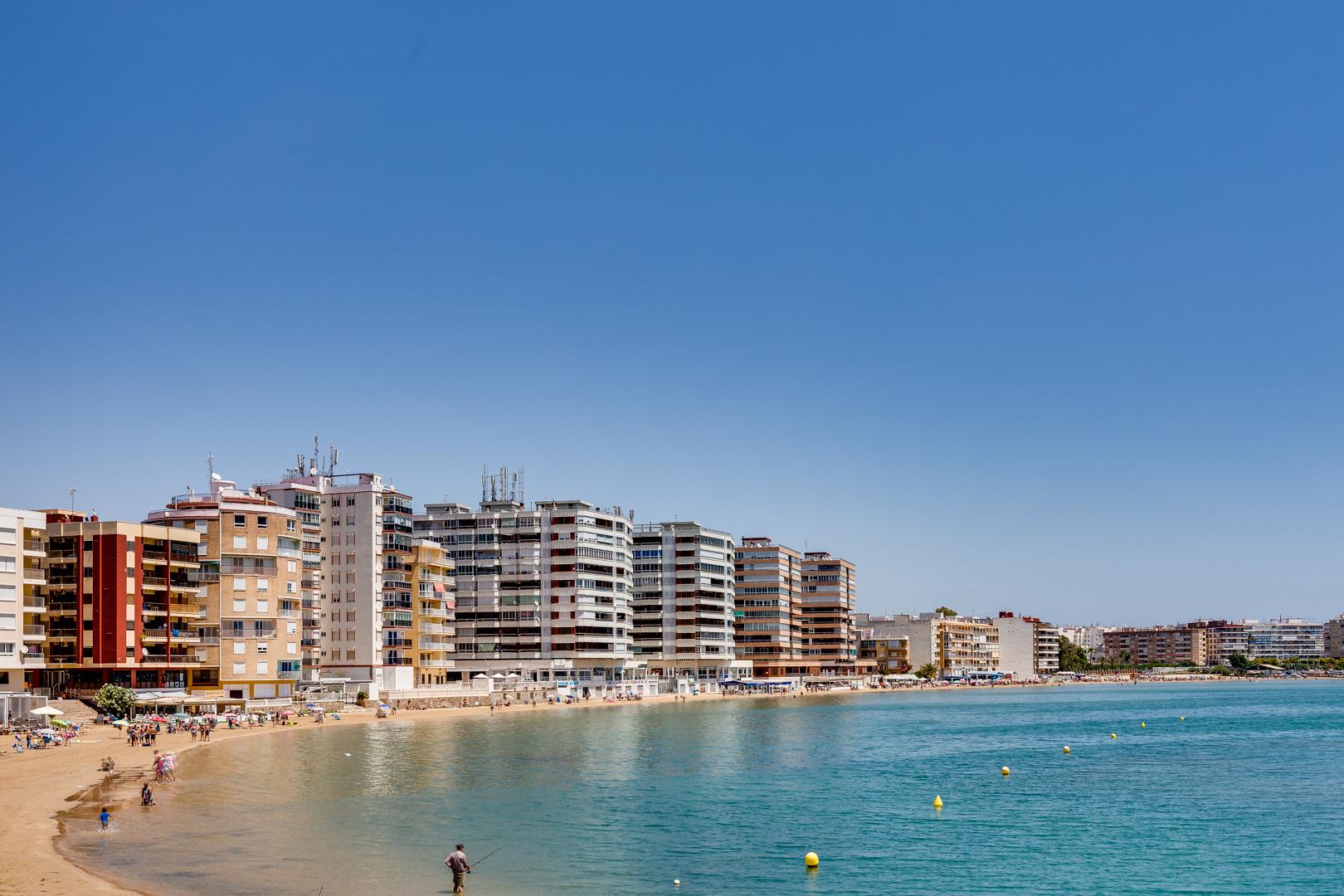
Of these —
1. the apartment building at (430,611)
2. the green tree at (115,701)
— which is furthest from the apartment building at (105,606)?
the apartment building at (430,611)

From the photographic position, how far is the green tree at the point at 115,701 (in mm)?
107375

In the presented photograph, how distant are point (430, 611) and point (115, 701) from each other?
201ft

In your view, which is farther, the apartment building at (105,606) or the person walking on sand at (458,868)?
the apartment building at (105,606)

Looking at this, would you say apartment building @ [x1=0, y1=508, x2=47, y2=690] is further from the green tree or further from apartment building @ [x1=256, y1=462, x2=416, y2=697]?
apartment building @ [x1=256, y1=462, x2=416, y2=697]

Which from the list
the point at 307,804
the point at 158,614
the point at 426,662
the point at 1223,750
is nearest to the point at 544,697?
the point at 426,662

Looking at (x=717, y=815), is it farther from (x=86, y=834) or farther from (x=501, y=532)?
(x=501, y=532)

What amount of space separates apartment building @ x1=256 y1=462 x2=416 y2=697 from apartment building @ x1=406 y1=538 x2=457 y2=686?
3.11 m

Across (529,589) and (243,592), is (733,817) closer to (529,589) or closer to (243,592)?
(243,592)

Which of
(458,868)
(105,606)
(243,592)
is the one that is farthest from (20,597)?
(458,868)

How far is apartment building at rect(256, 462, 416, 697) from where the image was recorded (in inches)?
6088

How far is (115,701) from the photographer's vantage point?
107625mm

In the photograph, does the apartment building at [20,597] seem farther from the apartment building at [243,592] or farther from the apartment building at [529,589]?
the apartment building at [529,589]

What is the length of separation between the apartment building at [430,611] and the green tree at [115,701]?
51.5m

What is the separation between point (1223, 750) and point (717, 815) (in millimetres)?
61982
